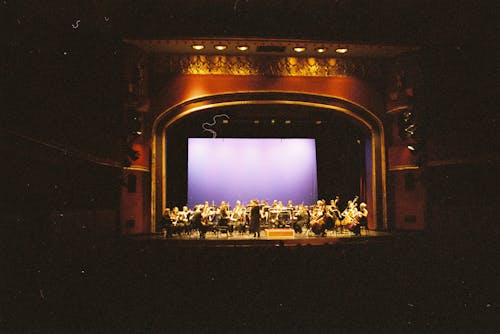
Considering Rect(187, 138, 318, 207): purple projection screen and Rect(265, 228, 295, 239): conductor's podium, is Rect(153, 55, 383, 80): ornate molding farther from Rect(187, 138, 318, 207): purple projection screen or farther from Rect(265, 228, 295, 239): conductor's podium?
Rect(265, 228, 295, 239): conductor's podium

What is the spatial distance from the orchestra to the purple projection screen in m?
2.74

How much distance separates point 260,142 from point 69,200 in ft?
25.4

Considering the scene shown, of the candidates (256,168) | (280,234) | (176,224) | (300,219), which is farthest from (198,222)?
(256,168)

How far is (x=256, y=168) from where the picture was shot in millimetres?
13609

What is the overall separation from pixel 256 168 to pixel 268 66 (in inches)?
153

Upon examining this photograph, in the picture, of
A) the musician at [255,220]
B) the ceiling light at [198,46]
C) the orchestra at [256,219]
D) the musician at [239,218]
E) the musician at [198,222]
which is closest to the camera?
the musician at [198,222]

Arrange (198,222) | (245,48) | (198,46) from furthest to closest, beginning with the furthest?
(245,48) → (198,46) → (198,222)

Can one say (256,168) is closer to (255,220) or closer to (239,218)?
(239,218)

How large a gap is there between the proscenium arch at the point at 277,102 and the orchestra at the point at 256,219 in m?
1.13

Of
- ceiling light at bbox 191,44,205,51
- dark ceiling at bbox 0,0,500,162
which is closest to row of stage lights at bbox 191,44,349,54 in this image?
ceiling light at bbox 191,44,205,51

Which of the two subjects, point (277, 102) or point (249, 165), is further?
point (249, 165)

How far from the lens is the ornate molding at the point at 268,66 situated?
10734mm

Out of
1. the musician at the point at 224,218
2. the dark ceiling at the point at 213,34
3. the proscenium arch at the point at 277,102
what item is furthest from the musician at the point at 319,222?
the dark ceiling at the point at 213,34

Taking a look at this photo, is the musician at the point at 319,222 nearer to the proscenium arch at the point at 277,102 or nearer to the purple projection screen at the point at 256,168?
the proscenium arch at the point at 277,102
